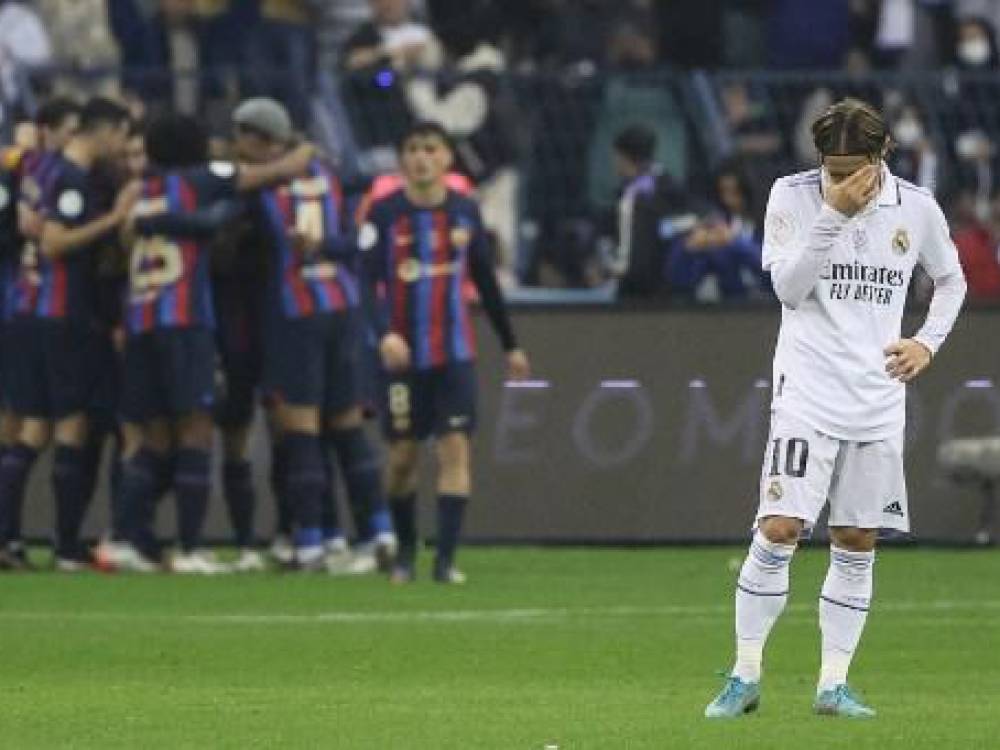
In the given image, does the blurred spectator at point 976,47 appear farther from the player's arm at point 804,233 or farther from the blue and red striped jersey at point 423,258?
the player's arm at point 804,233

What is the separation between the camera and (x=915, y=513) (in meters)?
19.4

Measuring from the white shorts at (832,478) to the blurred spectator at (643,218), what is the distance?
32.8ft

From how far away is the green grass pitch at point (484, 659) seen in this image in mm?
10320

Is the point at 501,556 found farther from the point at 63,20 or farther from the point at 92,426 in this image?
the point at 63,20

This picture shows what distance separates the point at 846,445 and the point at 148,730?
2.41 meters

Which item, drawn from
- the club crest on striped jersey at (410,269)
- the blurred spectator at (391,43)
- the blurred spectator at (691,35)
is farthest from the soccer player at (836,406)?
the blurred spectator at (691,35)

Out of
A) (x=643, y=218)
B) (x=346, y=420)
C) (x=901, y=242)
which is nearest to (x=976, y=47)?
(x=643, y=218)

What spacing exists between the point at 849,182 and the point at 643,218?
10634 millimetres

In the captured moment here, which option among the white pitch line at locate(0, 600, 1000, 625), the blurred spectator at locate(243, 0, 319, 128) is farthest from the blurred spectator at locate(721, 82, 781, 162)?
the white pitch line at locate(0, 600, 1000, 625)

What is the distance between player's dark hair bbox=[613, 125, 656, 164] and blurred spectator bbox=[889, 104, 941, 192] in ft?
5.51

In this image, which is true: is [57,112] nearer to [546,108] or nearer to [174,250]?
[174,250]

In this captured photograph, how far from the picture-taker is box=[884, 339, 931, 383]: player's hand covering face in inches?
421

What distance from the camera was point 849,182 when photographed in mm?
10406

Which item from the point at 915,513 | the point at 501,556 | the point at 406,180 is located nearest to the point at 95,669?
the point at 406,180
